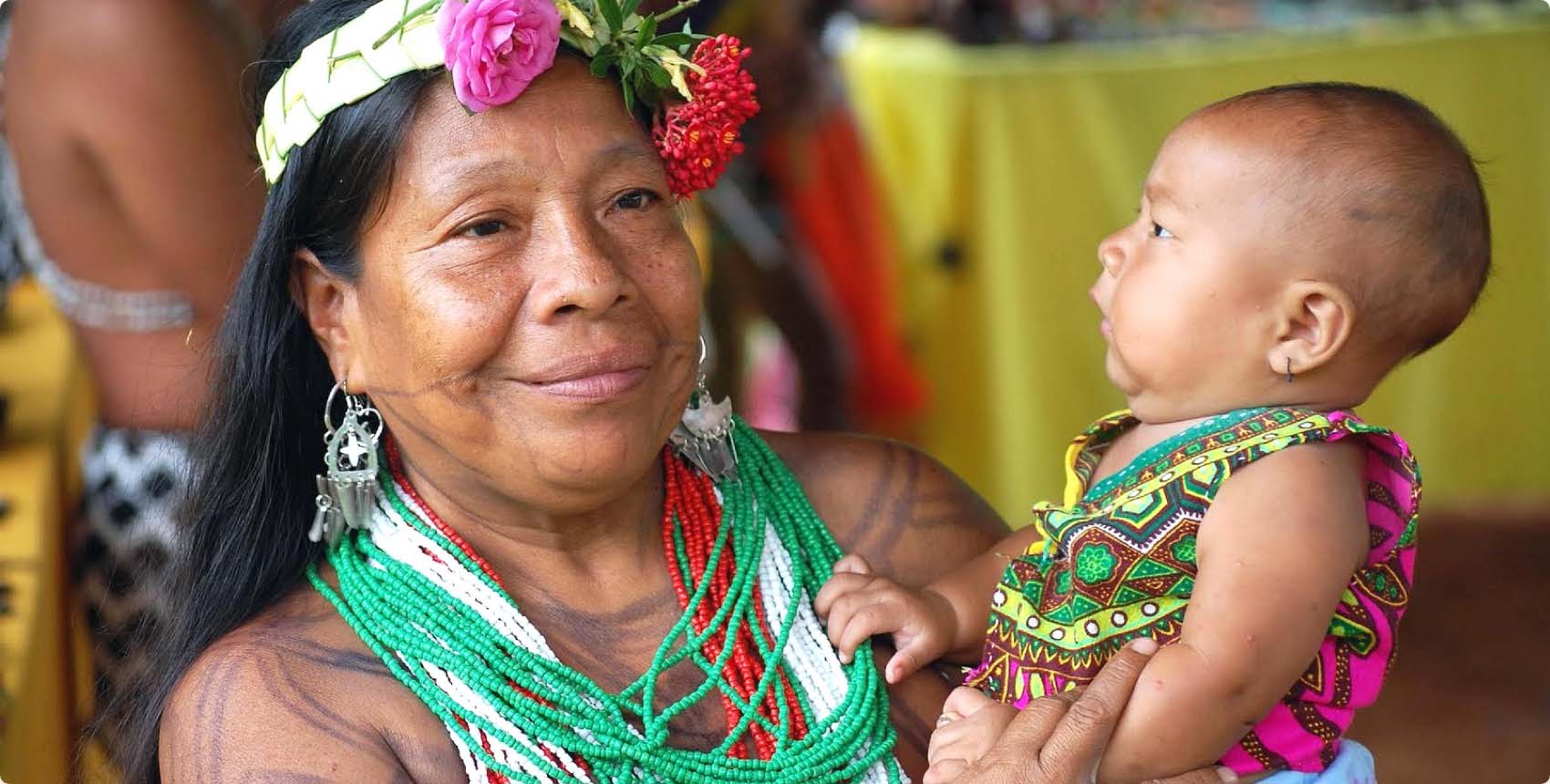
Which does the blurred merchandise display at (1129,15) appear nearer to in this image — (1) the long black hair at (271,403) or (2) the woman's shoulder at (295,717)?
(1) the long black hair at (271,403)

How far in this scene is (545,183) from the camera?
2.21 meters

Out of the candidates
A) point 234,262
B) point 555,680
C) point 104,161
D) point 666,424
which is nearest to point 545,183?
point 666,424

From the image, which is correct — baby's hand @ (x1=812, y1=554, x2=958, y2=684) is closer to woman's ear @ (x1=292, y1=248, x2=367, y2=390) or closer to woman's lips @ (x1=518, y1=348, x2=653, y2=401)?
woman's lips @ (x1=518, y1=348, x2=653, y2=401)

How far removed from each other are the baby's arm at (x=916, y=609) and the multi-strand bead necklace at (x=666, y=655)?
0.13 feet

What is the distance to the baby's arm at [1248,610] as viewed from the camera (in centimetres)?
206

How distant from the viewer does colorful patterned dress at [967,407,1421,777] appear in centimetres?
218

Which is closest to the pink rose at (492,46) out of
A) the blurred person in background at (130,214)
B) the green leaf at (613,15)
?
the green leaf at (613,15)

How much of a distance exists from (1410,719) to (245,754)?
14.4ft

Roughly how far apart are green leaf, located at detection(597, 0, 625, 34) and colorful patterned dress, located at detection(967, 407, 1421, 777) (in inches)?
37.0

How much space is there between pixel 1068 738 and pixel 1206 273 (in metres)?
0.66

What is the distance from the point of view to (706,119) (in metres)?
2.36

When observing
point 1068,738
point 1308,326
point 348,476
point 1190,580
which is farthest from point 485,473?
point 1308,326

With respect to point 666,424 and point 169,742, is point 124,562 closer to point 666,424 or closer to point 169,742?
point 169,742

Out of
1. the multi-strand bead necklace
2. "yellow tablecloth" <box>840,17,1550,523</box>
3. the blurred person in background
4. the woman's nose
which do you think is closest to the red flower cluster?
the woman's nose
